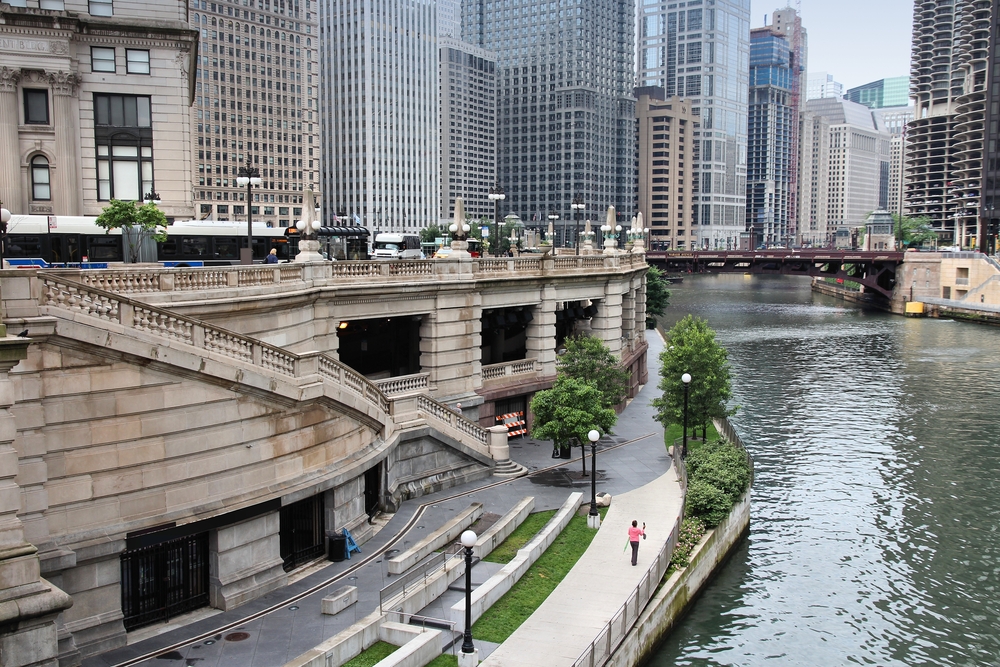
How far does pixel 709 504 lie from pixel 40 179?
28279 millimetres

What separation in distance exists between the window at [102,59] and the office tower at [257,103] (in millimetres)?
138206

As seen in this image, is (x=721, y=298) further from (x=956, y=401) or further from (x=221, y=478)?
(x=221, y=478)

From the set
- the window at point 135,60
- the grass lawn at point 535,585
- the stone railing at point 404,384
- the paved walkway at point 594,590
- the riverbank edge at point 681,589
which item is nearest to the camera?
the paved walkway at point 594,590

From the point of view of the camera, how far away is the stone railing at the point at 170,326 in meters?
20.3

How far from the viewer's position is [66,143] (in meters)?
35.5

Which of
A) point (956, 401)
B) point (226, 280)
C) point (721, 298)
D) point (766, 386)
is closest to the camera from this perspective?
point (226, 280)

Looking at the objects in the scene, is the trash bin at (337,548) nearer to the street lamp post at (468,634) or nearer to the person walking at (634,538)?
the street lamp post at (468,634)

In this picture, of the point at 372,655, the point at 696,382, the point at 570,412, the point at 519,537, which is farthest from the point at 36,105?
the point at 696,382

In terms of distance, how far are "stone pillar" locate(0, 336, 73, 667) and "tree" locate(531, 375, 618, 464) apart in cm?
2182

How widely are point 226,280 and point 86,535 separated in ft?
27.1

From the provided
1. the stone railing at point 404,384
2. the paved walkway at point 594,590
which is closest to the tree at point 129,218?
the stone railing at point 404,384

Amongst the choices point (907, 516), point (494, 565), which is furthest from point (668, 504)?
point (907, 516)

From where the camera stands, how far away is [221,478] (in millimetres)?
24047

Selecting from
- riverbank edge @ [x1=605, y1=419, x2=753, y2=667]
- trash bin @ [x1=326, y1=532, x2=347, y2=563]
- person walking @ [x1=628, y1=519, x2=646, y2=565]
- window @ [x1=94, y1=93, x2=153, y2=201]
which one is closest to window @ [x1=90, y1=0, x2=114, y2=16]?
window @ [x1=94, y1=93, x2=153, y2=201]
